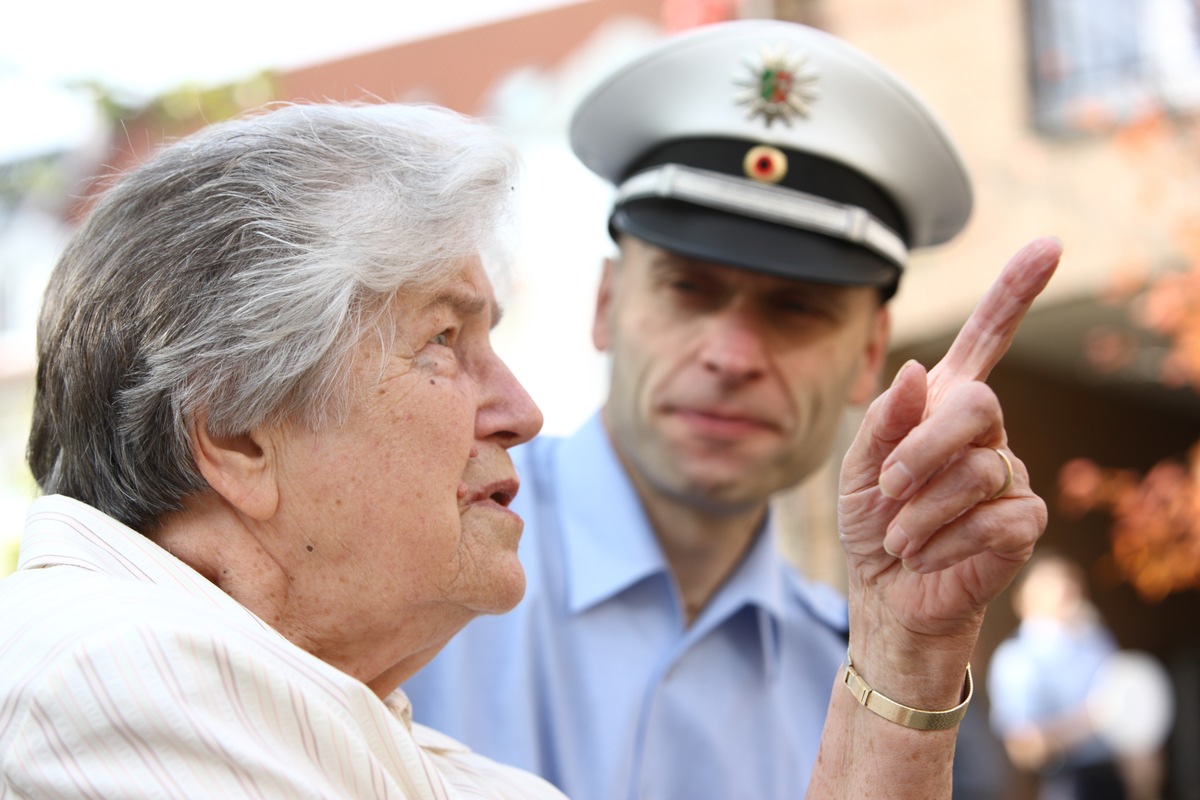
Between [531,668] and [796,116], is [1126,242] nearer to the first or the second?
[796,116]

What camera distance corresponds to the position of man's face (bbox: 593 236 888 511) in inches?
91.7

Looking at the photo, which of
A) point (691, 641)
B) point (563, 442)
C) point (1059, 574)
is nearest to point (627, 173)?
point (563, 442)

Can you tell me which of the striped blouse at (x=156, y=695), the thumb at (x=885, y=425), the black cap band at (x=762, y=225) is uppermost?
the black cap band at (x=762, y=225)

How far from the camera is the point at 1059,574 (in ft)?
25.0

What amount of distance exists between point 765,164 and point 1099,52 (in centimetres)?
497

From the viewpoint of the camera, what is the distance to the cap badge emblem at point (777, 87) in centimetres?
244

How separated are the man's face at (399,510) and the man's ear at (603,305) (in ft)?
3.55

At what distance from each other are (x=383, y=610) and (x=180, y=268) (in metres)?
0.42

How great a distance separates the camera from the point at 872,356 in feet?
8.85

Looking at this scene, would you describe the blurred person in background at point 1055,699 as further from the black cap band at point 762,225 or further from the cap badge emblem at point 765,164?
the cap badge emblem at point 765,164

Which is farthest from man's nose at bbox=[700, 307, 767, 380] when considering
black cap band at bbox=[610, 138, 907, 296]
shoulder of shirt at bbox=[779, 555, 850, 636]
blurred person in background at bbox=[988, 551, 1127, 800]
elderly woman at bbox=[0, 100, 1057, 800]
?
blurred person in background at bbox=[988, 551, 1127, 800]

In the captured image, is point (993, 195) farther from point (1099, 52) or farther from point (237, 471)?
point (237, 471)

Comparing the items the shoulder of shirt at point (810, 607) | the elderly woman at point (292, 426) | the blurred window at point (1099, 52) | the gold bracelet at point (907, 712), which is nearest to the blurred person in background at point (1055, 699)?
the blurred window at point (1099, 52)

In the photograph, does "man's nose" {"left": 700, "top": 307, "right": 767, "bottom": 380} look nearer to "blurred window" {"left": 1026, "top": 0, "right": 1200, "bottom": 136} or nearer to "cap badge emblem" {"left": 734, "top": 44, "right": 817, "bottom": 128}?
"cap badge emblem" {"left": 734, "top": 44, "right": 817, "bottom": 128}
